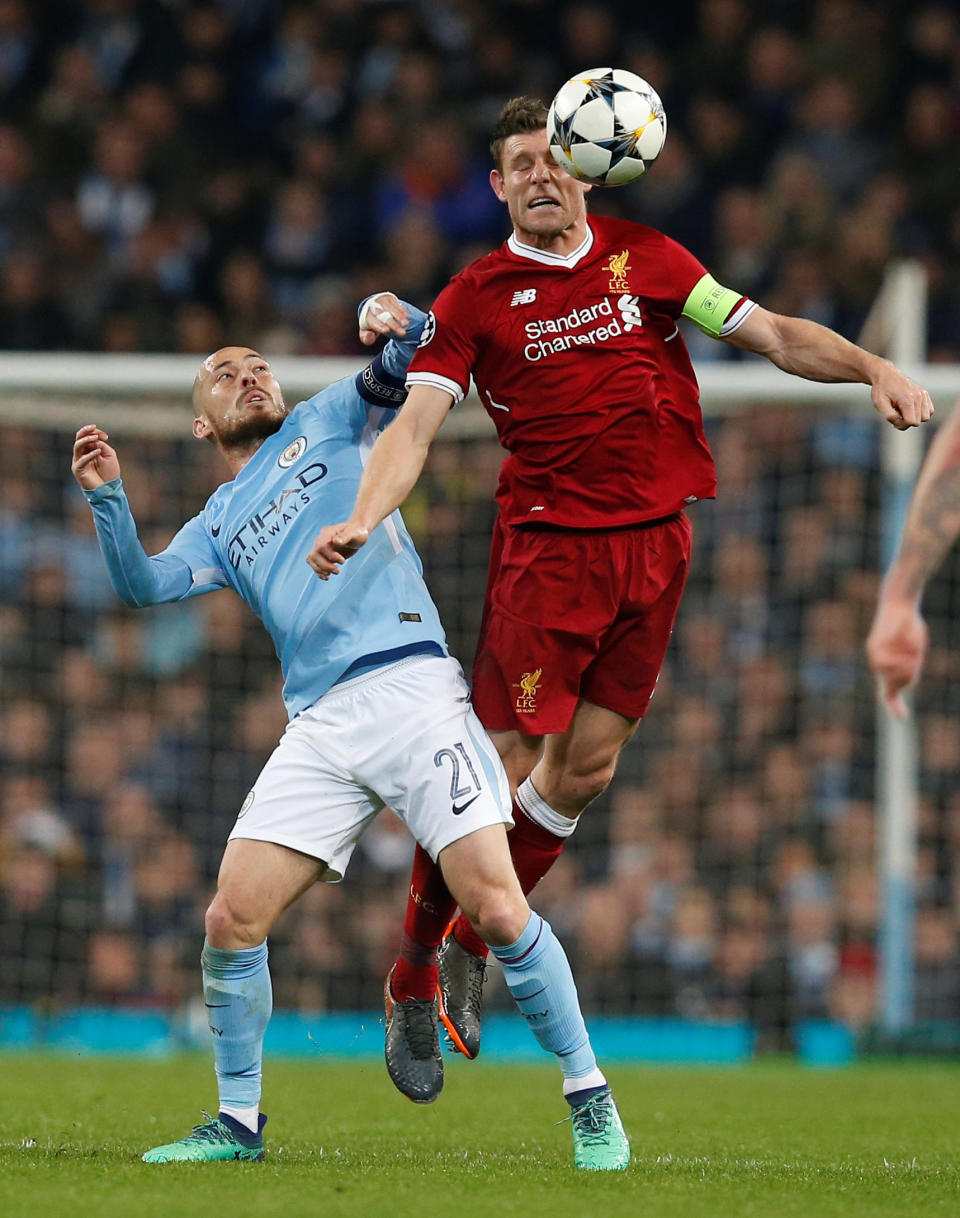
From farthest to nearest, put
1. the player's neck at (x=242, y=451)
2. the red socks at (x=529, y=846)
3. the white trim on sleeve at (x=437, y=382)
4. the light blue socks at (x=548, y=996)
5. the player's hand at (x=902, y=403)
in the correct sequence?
the red socks at (x=529, y=846)
the player's neck at (x=242, y=451)
the white trim on sleeve at (x=437, y=382)
the light blue socks at (x=548, y=996)
the player's hand at (x=902, y=403)

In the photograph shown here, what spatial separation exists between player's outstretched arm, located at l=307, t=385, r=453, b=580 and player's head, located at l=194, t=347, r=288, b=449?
2.21 ft

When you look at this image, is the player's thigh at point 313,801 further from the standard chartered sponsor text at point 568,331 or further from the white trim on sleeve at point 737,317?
the white trim on sleeve at point 737,317

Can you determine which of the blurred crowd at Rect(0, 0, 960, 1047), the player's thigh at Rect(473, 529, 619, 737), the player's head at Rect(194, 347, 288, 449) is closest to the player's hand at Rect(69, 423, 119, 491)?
the player's head at Rect(194, 347, 288, 449)

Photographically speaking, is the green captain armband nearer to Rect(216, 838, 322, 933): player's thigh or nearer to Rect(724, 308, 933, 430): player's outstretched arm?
Rect(724, 308, 933, 430): player's outstretched arm

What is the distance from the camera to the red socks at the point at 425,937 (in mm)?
6242

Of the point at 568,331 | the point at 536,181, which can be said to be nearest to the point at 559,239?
the point at 536,181

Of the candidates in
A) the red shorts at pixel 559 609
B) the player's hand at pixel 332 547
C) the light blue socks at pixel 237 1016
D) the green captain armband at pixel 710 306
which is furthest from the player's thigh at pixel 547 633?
the light blue socks at pixel 237 1016

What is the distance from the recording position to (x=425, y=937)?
625 cm

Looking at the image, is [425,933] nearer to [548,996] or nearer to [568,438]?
[548,996]

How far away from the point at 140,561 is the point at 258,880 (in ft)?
3.73

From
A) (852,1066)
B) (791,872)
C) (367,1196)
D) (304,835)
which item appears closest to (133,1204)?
(367,1196)

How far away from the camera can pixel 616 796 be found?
41.9 feet

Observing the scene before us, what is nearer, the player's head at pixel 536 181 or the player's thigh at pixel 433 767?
the player's thigh at pixel 433 767

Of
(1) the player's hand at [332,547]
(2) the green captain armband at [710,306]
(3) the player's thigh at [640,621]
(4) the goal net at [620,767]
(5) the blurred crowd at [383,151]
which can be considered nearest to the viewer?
(1) the player's hand at [332,547]
